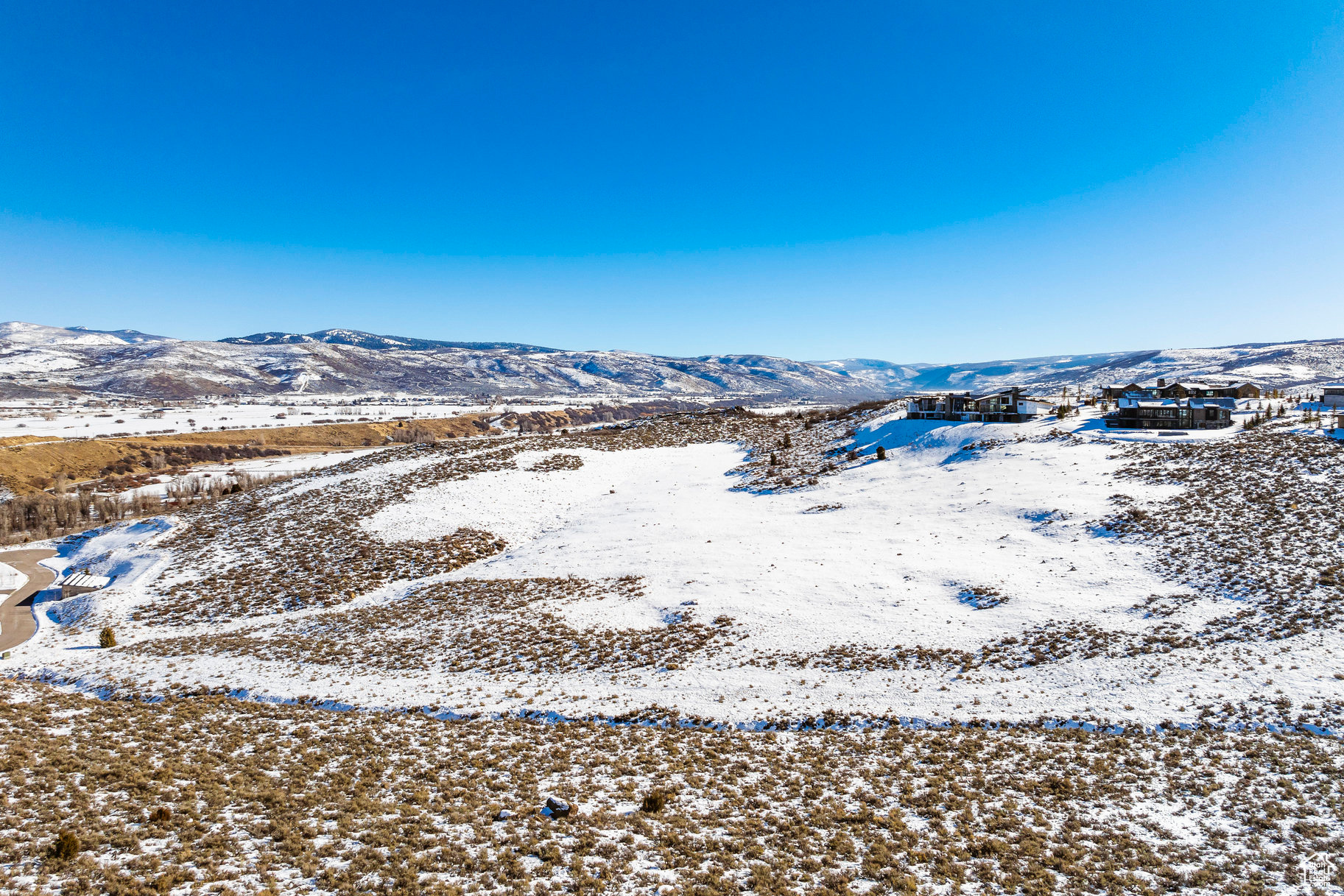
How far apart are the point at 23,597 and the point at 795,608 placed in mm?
52202

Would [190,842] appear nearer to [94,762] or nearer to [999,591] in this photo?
[94,762]

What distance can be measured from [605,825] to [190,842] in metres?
8.56

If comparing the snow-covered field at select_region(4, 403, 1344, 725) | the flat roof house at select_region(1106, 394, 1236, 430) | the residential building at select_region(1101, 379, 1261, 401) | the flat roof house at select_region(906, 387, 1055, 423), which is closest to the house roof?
the snow-covered field at select_region(4, 403, 1344, 725)

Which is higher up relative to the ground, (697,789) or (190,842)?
(190,842)

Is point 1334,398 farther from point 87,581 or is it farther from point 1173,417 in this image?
point 87,581

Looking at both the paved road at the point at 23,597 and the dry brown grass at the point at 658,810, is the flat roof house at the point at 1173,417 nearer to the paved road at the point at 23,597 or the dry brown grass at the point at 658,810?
the dry brown grass at the point at 658,810

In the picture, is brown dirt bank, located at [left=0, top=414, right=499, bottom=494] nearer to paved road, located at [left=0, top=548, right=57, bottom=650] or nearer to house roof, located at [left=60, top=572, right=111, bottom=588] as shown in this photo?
paved road, located at [left=0, top=548, right=57, bottom=650]

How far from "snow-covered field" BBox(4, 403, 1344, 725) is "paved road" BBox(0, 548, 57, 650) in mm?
1527

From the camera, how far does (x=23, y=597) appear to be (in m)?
37.6

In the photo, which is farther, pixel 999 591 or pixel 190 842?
pixel 999 591

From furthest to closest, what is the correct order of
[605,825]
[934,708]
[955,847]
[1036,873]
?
1. [934,708]
2. [605,825]
3. [955,847]
4. [1036,873]

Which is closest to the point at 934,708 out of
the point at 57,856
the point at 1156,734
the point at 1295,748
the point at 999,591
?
the point at 1156,734

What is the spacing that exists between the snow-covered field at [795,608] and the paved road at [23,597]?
1.53 meters

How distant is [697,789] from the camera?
13719 mm
